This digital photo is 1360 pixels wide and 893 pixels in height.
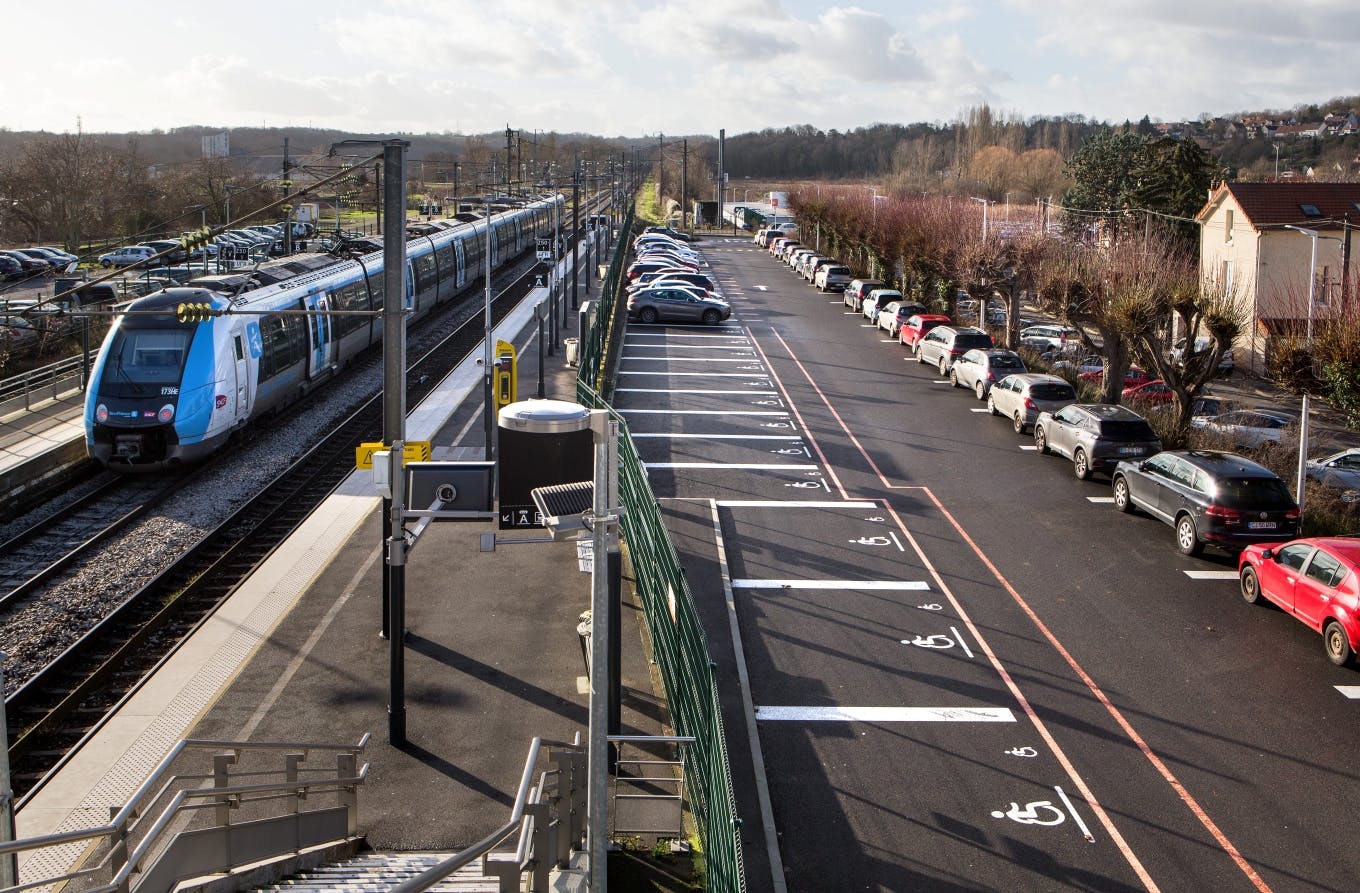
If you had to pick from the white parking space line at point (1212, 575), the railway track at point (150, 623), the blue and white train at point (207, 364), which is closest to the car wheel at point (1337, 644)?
the white parking space line at point (1212, 575)

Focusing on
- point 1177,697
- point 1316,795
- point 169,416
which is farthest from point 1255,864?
point 169,416

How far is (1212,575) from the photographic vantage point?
18.5 metres

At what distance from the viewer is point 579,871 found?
29.7ft

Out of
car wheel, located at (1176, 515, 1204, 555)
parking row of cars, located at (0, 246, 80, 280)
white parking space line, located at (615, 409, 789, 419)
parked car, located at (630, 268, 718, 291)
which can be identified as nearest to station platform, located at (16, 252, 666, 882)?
car wheel, located at (1176, 515, 1204, 555)

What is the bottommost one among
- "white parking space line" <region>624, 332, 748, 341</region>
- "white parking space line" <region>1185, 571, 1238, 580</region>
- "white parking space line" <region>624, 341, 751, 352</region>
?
"white parking space line" <region>1185, 571, 1238, 580</region>

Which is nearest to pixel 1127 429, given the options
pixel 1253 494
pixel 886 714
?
pixel 1253 494

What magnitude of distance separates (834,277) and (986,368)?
24.2 metres

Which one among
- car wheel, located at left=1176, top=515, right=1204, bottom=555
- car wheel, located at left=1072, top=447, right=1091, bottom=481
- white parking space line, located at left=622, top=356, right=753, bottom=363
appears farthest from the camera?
white parking space line, located at left=622, top=356, right=753, bottom=363

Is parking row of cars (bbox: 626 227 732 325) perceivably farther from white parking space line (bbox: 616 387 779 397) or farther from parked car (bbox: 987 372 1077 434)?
parked car (bbox: 987 372 1077 434)

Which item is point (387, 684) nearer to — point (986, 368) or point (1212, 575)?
point (1212, 575)

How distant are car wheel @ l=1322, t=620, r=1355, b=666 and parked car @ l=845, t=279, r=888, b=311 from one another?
106 feet

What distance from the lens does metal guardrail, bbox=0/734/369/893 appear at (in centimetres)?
760

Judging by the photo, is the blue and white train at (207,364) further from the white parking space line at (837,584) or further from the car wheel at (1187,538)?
the car wheel at (1187,538)

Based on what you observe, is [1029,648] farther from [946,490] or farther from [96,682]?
[96,682]
